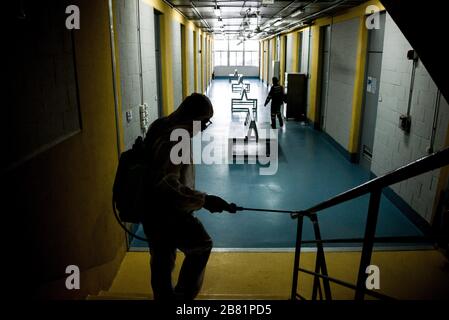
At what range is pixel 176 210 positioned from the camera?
2.39 metres

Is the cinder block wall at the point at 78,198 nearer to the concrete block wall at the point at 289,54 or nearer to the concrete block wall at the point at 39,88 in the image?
the concrete block wall at the point at 39,88

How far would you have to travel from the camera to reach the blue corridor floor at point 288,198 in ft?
15.2

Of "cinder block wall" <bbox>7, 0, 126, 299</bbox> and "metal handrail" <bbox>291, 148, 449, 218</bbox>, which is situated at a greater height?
"metal handrail" <bbox>291, 148, 449, 218</bbox>

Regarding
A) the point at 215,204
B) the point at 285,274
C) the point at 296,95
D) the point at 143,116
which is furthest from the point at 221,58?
the point at 215,204

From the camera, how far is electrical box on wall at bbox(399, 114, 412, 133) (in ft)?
17.0

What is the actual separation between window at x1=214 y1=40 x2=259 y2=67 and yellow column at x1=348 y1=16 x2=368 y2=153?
23741 millimetres

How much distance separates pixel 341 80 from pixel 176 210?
7.51 meters

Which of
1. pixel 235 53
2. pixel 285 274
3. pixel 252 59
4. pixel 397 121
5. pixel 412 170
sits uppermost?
pixel 235 53

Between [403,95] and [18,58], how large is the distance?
504cm

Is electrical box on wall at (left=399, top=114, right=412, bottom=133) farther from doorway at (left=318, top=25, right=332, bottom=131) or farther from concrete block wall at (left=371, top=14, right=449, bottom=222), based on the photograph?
doorway at (left=318, top=25, right=332, bottom=131)

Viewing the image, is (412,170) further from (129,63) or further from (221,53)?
(221,53)

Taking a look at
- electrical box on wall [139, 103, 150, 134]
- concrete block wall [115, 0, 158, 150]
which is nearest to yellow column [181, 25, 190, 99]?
concrete block wall [115, 0, 158, 150]
